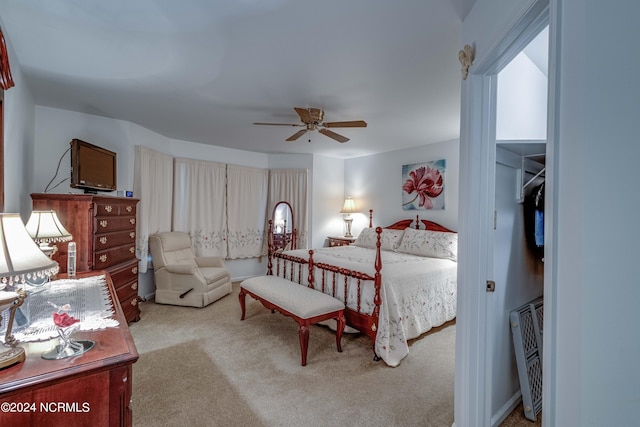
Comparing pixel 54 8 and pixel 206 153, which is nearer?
pixel 54 8

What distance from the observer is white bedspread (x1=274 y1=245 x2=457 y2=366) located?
2516mm

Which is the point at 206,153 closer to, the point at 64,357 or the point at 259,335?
the point at 259,335

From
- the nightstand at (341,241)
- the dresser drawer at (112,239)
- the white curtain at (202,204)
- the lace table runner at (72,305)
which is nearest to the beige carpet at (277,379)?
the lace table runner at (72,305)

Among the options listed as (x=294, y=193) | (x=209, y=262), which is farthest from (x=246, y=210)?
(x=209, y=262)

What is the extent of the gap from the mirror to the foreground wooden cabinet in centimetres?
447

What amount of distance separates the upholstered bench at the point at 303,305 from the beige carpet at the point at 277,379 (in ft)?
0.85

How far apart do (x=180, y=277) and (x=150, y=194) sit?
1259 mm

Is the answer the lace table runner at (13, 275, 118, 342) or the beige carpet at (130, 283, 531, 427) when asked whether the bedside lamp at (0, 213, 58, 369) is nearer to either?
the lace table runner at (13, 275, 118, 342)

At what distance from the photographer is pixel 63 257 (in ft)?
8.73

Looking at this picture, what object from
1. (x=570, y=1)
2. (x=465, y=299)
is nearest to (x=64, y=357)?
(x=465, y=299)

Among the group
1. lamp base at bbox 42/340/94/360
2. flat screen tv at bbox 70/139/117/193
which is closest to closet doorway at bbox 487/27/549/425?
lamp base at bbox 42/340/94/360

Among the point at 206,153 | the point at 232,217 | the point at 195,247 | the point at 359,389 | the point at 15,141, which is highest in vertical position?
the point at 206,153

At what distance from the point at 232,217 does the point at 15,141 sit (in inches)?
119

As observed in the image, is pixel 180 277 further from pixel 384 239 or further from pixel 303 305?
pixel 384 239
